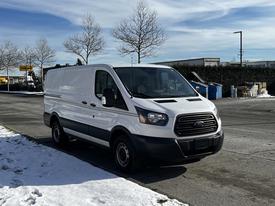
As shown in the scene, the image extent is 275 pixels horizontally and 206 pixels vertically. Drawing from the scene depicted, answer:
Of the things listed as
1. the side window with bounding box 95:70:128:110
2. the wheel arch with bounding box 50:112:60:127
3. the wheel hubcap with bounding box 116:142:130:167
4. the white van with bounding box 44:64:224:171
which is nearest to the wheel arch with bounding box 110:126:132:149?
the white van with bounding box 44:64:224:171

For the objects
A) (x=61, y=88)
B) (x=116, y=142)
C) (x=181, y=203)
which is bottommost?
(x=181, y=203)

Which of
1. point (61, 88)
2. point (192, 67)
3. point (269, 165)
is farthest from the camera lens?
point (192, 67)

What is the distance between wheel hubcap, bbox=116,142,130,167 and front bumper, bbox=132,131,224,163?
37 centimetres

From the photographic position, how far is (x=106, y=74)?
866cm

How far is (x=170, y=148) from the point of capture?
7223mm

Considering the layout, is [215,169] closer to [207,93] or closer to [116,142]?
[116,142]

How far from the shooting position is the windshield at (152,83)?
8078 millimetres

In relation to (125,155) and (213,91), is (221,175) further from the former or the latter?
(213,91)

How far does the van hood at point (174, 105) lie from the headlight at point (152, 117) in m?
0.07

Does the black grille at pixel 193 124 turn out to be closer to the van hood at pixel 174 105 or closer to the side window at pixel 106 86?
the van hood at pixel 174 105

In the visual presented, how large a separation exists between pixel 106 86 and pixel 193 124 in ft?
6.78

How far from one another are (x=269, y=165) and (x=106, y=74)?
3.54 meters

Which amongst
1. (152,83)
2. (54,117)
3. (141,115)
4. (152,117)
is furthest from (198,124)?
(54,117)

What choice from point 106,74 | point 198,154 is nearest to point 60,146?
point 106,74
